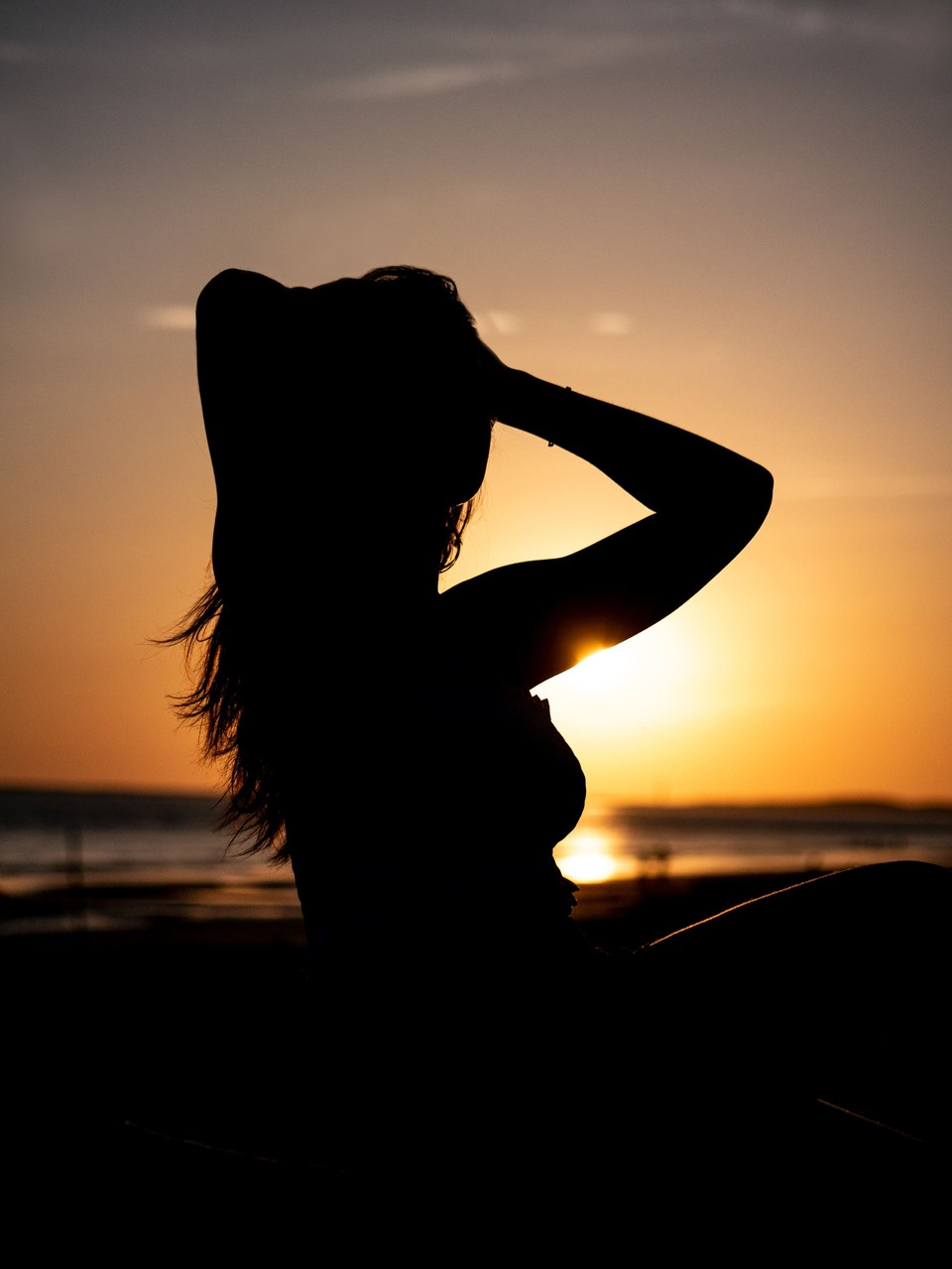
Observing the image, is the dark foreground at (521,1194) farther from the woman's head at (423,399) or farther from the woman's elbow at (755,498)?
the woman's head at (423,399)

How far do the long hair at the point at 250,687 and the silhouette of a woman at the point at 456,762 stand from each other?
0.5 inches

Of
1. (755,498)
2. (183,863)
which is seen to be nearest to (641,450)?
(755,498)

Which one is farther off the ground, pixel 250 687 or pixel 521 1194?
pixel 250 687

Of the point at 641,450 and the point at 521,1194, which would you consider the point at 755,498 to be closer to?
the point at 641,450

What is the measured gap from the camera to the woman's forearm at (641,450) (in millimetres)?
1656

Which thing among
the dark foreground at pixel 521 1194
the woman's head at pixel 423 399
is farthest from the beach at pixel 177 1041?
the woman's head at pixel 423 399

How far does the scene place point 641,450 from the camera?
1702mm

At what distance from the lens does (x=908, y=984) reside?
1.33 meters

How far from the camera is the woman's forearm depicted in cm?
166

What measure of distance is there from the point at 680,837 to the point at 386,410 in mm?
88401

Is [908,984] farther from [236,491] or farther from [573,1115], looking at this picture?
[236,491]

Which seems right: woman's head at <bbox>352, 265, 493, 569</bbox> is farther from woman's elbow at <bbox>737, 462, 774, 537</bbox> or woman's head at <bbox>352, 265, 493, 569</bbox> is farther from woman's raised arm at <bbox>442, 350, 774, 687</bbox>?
woman's elbow at <bbox>737, 462, 774, 537</bbox>

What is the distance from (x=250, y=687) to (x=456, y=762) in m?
0.42

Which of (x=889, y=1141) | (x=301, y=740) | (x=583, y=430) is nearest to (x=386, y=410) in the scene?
(x=583, y=430)
